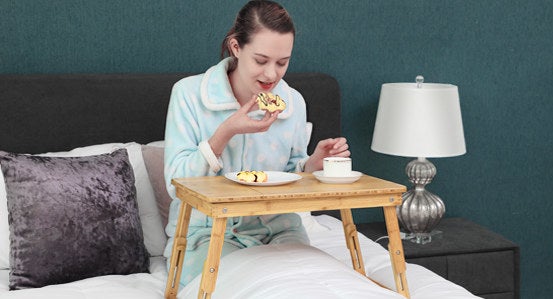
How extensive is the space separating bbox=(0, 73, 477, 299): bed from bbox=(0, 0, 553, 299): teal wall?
183mm

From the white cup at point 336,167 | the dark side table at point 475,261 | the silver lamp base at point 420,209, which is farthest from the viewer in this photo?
the silver lamp base at point 420,209

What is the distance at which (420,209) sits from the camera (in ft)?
10.8

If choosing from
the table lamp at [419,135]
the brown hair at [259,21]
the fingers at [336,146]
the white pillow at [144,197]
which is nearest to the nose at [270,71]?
the brown hair at [259,21]

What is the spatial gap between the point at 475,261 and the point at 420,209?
0.30m

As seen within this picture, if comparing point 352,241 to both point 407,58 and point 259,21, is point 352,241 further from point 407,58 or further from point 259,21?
point 407,58

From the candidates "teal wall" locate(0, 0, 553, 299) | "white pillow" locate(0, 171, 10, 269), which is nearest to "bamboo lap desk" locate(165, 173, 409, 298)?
"white pillow" locate(0, 171, 10, 269)

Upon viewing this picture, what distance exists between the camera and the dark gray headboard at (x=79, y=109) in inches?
114

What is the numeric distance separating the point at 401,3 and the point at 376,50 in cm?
24

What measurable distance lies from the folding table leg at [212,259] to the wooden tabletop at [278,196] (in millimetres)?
31

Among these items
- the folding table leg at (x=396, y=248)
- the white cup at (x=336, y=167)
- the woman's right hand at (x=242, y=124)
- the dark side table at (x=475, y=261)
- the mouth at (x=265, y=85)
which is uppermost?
the mouth at (x=265, y=85)

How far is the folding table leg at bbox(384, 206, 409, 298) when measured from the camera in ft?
6.89

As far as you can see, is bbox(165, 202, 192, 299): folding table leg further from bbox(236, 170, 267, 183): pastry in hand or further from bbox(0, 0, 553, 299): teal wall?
bbox(0, 0, 553, 299): teal wall

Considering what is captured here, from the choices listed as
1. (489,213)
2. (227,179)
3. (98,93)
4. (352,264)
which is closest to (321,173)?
(227,179)

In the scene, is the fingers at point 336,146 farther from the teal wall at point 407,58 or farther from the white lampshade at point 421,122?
the teal wall at point 407,58
